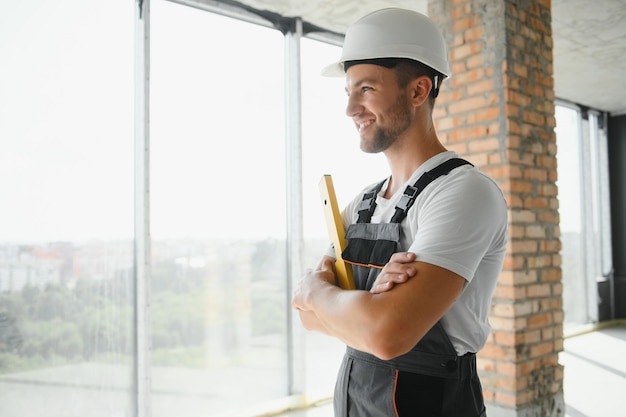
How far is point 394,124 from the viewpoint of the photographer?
54.8 inches

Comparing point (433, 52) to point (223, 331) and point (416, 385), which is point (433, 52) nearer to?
point (416, 385)

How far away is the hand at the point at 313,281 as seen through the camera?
1.37 meters

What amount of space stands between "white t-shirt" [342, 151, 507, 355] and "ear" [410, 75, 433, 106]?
0.18 metres

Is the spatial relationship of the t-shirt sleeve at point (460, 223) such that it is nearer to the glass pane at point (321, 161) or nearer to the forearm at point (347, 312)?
the forearm at point (347, 312)

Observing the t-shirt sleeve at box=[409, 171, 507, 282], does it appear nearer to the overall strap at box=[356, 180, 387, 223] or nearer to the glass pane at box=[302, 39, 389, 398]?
the overall strap at box=[356, 180, 387, 223]

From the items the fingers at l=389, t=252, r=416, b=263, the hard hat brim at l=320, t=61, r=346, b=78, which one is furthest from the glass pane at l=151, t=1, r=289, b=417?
the fingers at l=389, t=252, r=416, b=263

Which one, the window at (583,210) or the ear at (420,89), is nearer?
the ear at (420,89)

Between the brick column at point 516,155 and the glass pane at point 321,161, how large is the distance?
1.18m

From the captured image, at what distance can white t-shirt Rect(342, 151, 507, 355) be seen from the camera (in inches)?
45.4

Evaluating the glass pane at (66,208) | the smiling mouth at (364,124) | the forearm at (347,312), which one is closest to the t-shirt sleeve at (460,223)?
the forearm at (347,312)

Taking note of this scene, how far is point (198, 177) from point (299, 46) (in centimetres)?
132

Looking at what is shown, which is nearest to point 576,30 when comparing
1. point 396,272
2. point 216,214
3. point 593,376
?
point 593,376

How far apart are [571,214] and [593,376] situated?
111 inches

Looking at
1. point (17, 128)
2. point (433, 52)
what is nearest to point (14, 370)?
point (17, 128)
